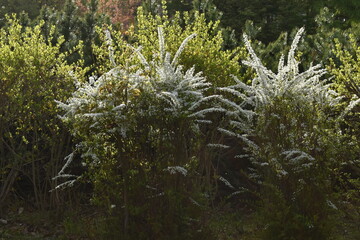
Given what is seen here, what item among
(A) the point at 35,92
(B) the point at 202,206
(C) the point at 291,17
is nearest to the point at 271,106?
(B) the point at 202,206

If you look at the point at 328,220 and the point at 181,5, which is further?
the point at 181,5

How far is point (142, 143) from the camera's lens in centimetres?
586

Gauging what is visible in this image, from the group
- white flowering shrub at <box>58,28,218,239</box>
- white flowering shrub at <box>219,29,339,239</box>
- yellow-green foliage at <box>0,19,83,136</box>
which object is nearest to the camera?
white flowering shrub at <box>58,28,218,239</box>

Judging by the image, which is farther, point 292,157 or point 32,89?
point 32,89

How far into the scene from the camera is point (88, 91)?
5.96 metres

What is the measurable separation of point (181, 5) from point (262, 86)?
1616 centimetres

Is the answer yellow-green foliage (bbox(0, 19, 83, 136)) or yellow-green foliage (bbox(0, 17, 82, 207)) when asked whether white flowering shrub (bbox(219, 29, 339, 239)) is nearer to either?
yellow-green foliage (bbox(0, 17, 82, 207))

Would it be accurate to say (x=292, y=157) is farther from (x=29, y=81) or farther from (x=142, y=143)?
(x=29, y=81)

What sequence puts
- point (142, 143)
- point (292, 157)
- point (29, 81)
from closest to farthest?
point (142, 143), point (292, 157), point (29, 81)

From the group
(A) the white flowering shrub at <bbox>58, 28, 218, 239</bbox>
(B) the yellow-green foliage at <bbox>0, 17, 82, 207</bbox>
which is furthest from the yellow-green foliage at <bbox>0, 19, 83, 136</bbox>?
(A) the white flowering shrub at <bbox>58, 28, 218, 239</bbox>

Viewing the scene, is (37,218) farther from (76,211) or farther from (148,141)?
(148,141)

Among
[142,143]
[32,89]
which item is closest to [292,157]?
[142,143]

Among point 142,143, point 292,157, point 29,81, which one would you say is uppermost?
point 29,81

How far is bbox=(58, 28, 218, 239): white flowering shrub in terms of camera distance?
19.0ft
